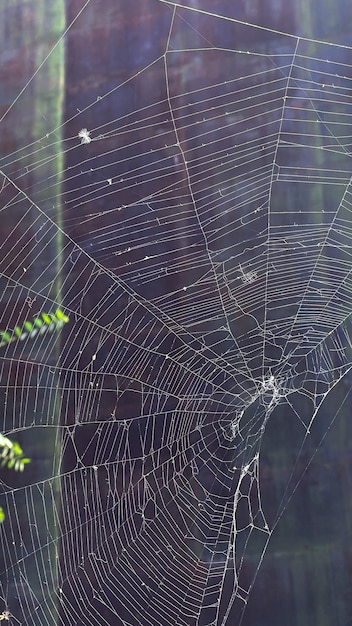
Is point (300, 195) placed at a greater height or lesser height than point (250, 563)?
greater

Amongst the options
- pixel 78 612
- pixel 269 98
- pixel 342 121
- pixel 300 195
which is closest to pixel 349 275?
pixel 300 195

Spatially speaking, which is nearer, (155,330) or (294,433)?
(294,433)

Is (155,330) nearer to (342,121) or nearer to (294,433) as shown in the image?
(294,433)

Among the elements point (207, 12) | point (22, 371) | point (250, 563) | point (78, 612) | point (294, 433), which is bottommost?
point (78, 612)

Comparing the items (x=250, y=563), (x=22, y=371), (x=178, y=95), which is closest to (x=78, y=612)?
(x=250, y=563)

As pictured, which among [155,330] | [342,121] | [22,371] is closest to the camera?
[342,121]

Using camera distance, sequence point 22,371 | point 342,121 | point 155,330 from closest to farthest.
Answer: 1. point 342,121
2. point 155,330
3. point 22,371
